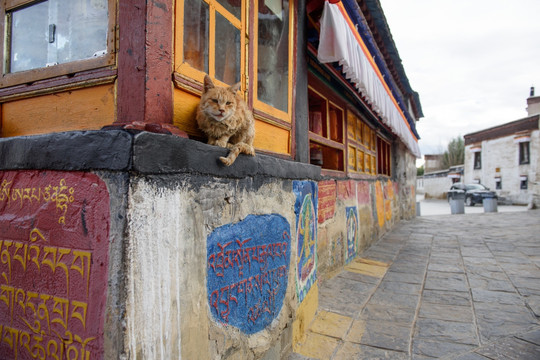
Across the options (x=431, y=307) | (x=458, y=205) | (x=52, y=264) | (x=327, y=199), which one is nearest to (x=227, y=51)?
(x=52, y=264)

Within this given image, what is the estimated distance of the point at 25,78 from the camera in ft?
6.75

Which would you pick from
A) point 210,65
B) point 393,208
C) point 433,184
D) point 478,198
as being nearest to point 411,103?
point 393,208

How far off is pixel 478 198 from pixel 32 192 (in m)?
24.7

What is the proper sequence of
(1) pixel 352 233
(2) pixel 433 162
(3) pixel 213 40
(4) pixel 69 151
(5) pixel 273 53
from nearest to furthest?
(4) pixel 69 151 → (3) pixel 213 40 → (5) pixel 273 53 → (1) pixel 352 233 → (2) pixel 433 162

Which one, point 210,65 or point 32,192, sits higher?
point 210,65

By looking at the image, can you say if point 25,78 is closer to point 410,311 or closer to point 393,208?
point 410,311

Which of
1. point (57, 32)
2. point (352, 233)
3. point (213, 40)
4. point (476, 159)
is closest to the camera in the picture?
point (57, 32)

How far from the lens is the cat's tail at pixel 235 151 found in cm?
179

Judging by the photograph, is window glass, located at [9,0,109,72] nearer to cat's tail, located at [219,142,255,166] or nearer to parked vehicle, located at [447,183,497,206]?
cat's tail, located at [219,142,255,166]

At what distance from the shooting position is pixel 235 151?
190 centimetres

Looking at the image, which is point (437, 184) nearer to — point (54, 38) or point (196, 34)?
point (196, 34)

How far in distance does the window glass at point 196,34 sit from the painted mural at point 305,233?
146 cm

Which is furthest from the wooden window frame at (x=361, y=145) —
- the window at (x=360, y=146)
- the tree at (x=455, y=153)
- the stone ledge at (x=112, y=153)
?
the tree at (x=455, y=153)

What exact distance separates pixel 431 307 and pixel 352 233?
232 cm
